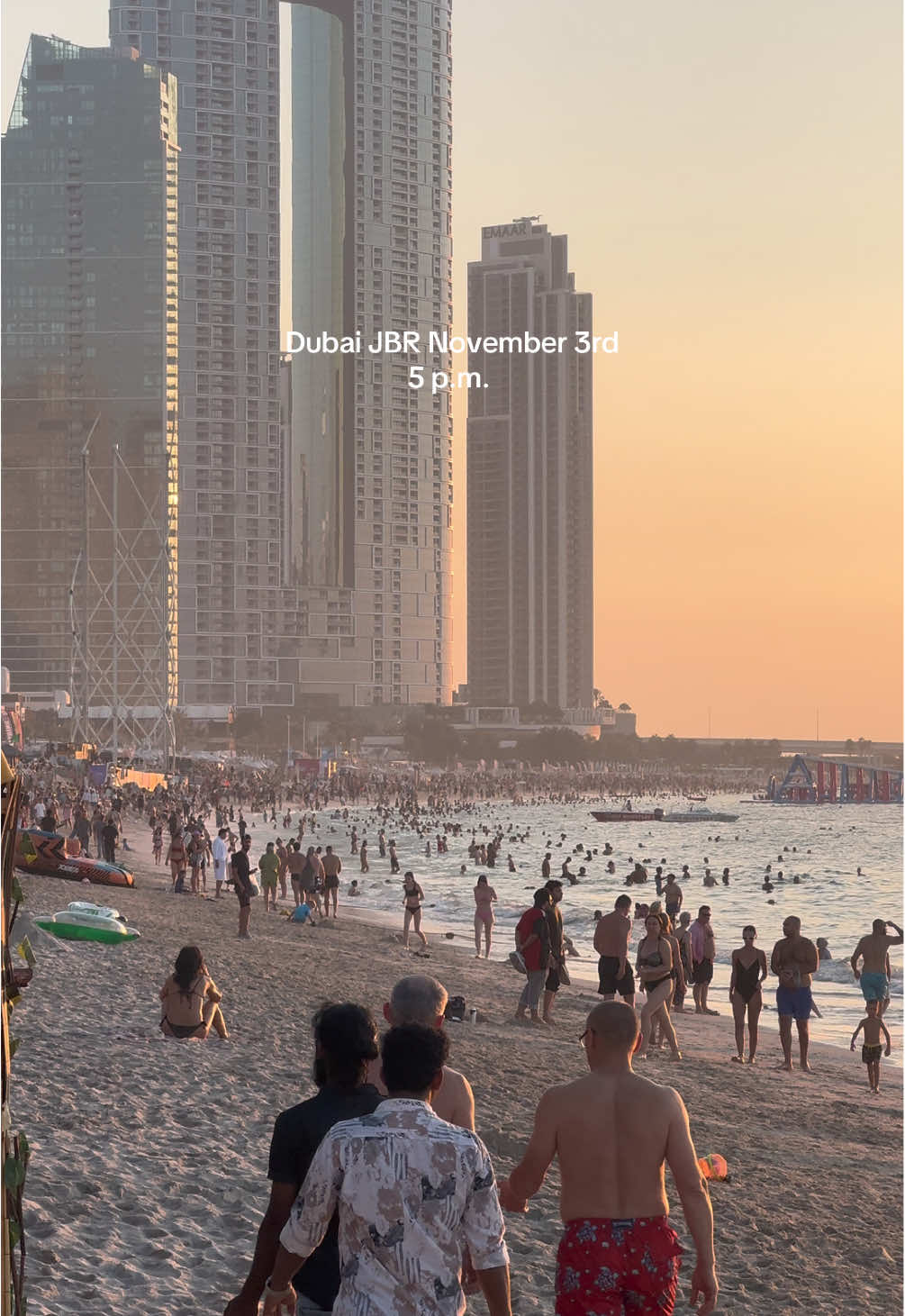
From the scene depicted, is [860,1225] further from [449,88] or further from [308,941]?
[449,88]

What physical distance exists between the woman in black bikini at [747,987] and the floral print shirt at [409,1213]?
10096 millimetres

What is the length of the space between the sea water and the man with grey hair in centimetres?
1430

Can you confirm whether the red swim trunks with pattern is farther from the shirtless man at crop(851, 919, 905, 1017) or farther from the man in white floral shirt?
the shirtless man at crop(851, 919, 905, 1017)

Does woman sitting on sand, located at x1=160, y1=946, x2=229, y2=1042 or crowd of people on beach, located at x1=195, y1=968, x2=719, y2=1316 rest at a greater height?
crowd of people on beach, located at x1=195, y1=968, x2=719, y2=1316

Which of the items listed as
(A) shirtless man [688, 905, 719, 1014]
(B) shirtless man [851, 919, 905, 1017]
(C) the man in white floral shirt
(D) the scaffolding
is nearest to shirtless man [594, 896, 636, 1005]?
(B) shirtless man [851, 919, 905, 1017]

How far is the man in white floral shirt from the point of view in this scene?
292 cm

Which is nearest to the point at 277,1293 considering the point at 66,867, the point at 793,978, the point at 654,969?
the point at 654,969

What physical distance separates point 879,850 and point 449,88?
8477 cm

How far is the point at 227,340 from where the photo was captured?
117 metres

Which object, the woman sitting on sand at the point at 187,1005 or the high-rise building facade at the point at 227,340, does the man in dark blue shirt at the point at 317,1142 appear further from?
the high-rise building facade at the point at 227,340

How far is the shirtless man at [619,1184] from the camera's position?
3.51 meters

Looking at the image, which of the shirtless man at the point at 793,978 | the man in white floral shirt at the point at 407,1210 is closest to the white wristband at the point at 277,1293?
the man in white floral shirt at the point at 407,1210

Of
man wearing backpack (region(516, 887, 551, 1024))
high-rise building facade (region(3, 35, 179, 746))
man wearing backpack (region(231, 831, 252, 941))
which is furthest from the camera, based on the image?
high-rise building facade (region(3, 35, 179, 746))

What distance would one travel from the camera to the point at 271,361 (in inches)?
4705
